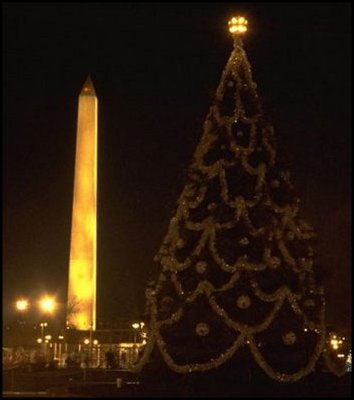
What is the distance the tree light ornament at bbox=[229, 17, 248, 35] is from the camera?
26375mm

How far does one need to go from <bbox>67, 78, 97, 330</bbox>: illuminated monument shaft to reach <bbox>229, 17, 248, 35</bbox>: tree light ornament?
25.9m

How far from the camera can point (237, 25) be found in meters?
26.4

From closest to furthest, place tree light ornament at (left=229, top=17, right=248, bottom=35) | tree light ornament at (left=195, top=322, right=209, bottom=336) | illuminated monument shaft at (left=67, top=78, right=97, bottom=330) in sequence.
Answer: tree light ornament at (left=195, top=322, right=209, bottom=336), tree light ornament at (left=229, top=17, right=248, bottom=35), illuminated monument shaft at (left=67, top=78, right=97, bottom=330)

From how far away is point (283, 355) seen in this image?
23406 millimetres

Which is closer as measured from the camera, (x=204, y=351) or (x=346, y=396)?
(x=346, y=396)

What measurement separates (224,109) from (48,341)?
2751 cm

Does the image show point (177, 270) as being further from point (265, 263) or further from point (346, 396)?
point (346, 396)

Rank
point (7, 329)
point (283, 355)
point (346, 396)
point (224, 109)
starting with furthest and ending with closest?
point (7, 329) → point (224, 109) → point (283, 355) → point (346, 396)

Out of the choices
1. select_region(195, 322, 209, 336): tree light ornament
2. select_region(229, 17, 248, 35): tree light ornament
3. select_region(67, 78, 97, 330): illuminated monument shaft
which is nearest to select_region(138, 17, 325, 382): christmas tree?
select_region(195, 322, 209, 336): tree light ornament

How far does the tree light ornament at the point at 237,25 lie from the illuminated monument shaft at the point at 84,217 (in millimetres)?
25942

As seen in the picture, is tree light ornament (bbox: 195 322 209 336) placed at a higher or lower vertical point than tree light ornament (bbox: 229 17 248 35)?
lower

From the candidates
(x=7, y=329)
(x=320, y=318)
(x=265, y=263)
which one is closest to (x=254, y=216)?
(x=265, y=263)

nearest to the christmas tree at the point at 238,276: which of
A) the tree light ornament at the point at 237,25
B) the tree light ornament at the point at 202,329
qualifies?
the tree light ornament at the point at 202,329

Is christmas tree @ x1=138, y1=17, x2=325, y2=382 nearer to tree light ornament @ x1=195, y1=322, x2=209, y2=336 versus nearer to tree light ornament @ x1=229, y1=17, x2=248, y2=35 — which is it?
tree light ornament @ x1=195, y1=322, x2=209, y2=336
